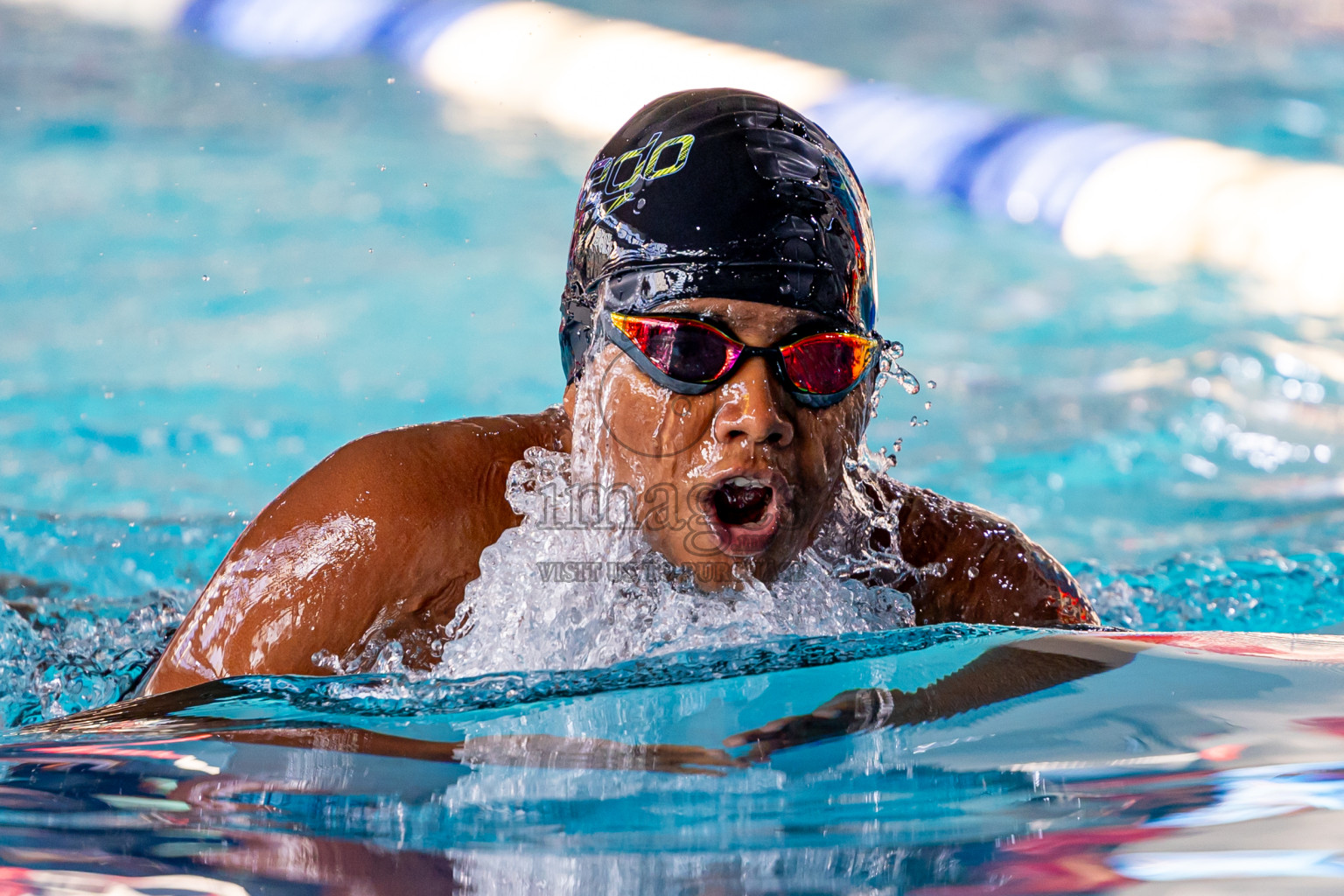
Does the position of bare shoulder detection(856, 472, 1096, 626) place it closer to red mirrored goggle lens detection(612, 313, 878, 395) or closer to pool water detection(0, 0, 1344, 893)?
red mirrored goggle lens detection(612, 313, 878, 395)

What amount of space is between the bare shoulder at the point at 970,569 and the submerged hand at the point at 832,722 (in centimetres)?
75

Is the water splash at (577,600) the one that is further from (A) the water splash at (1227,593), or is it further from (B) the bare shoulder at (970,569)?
(A) the water splash at (1227,593)

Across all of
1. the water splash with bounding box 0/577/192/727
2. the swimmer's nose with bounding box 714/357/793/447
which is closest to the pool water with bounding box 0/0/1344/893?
the water splash with bounding box 0/577/192/727

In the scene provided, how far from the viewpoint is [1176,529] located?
402 cm

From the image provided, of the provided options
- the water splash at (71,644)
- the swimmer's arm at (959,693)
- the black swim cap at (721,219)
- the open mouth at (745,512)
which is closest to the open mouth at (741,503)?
the open mouth at (745,512)

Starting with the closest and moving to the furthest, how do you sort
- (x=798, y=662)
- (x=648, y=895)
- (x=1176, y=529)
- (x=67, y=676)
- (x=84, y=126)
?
(x=648, y=895) < (x=798, y=662) < (x=67, y=676) < (x=1176, y=529) < (x=84, y=126)

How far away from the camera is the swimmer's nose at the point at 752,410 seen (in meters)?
1.76

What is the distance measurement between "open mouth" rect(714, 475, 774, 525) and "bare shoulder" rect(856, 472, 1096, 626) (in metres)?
0.35

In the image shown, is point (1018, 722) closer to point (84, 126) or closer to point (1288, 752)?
point (1288, 752)

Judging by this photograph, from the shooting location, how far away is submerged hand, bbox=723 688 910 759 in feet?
4.31

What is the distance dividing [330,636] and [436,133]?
572 centimetres

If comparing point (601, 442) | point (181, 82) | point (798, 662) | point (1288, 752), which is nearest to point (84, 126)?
point (181, 82)

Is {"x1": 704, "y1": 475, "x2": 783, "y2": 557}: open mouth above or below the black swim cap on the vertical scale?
below

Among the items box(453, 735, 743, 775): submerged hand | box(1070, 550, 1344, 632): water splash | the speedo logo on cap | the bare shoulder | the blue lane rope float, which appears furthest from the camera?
the blue lane rope float
